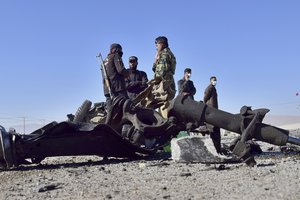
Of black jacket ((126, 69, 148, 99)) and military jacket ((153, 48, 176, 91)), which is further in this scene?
black jacket ((126, 69, 148, 99))

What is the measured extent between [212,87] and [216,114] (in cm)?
403

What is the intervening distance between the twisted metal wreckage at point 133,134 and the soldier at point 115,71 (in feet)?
4.26

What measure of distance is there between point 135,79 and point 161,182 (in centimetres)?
583

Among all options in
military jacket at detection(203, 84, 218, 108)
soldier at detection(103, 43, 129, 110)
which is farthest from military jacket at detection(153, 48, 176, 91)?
military jacket at detection(203, 84, 218, 108)

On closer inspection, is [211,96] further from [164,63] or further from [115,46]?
[115,46]

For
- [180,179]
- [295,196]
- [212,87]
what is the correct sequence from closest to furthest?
[295,196] → [180,179] → [212,87]

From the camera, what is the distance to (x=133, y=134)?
22.2 feet

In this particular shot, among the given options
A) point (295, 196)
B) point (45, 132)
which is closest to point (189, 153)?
point (45, 132)

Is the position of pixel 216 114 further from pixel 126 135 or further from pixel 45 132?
pixel 45 132

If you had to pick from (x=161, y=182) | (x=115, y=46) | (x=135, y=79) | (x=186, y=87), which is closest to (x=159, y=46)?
(x=115, y=46)

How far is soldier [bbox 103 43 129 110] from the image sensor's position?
8.26 m

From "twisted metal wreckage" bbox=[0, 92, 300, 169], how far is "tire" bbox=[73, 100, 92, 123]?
208 cm

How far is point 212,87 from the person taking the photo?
9.76m

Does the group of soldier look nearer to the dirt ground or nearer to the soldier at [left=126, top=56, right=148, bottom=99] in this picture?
the soldier at [left=126, top=56, right=148, bottom=99]
